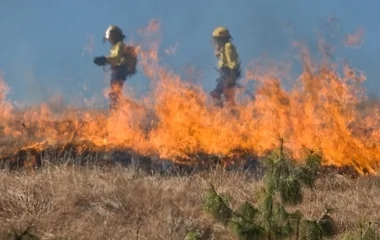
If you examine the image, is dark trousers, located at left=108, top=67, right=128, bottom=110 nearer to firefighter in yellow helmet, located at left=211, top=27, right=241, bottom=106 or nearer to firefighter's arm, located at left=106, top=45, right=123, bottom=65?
firefighter's arm, located at left=106, top=45, right=123, bottom=65

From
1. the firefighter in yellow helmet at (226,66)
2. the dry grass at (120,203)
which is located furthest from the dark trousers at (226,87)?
the dry grass at (120,203)

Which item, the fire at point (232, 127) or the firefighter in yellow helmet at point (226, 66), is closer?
the fire at point (232, 127)

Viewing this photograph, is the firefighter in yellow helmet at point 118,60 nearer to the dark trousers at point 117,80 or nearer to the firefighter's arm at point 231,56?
the dark trousers at point 117,80

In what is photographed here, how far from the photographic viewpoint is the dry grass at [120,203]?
5109mm

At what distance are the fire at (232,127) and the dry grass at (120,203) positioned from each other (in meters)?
2.80

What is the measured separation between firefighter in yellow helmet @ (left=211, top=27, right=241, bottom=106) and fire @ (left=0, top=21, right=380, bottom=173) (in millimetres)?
1480

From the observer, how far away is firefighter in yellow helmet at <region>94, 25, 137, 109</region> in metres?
13.8

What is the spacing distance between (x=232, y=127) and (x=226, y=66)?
151 inches

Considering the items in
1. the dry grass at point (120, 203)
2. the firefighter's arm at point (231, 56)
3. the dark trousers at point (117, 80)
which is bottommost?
the dry grass at point (120, 203)

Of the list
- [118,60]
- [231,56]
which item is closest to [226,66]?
[231,56]

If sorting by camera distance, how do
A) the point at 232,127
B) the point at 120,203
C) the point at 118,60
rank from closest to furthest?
1. the point at 120,203
2. the point at 232,127
3. the point at 118,60

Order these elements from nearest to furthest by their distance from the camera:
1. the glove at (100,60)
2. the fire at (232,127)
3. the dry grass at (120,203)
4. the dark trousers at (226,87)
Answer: the dry grass at (120,203)
the fire at (232,127)
the glove at (100,60)
the dark trousers at (226,87)

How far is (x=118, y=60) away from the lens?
13805 mm

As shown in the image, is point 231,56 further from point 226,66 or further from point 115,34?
point 115,34
